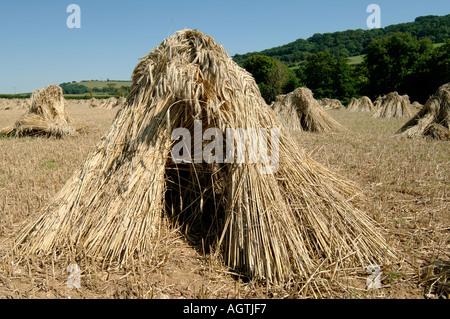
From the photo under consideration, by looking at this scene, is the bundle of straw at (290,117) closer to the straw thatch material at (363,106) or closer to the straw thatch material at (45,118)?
the straw thatch material at (45,118)

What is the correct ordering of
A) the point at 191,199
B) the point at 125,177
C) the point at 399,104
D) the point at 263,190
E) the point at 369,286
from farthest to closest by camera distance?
1. the point at 399,104
2. the point at 191,199
3. the point at 125,177
4. the point at 263,190
5. the point at 369,286

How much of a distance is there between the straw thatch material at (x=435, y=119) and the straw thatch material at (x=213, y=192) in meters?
7.00

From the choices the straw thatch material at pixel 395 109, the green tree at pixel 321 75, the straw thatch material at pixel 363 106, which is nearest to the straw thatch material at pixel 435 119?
the straw thatch material at pixel 395 109

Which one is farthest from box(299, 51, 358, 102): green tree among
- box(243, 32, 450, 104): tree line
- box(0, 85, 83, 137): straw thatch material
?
box(0, 85, 83, 137): straw thatch material

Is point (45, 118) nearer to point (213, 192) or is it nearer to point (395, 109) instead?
point (213, 192)

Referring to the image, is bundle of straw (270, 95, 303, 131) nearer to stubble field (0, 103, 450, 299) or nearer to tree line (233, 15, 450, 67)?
stubble field (0, 103, 450, 299)

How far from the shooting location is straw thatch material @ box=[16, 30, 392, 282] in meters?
2.42

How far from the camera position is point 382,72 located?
1522 inches

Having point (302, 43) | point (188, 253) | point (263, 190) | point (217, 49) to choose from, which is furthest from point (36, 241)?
point (302, 43)

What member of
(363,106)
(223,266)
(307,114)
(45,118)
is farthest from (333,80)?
(223,266)

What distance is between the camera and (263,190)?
2.48m

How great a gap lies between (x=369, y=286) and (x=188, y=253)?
4.61 feet

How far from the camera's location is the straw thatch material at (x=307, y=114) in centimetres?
1088
